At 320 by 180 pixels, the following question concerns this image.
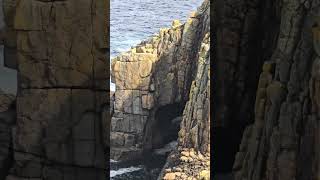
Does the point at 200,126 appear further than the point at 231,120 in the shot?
Yes

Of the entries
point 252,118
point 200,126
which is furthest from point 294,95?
point 200,126

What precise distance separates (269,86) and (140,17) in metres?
4.42

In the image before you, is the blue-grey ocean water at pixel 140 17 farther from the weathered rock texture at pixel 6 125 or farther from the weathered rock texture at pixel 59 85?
the weathered rock texture at pixel 6 125

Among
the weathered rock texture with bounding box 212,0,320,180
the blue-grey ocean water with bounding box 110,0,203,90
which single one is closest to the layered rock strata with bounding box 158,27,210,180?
the blue-grey ocean water with bounding box 110,0,203,90

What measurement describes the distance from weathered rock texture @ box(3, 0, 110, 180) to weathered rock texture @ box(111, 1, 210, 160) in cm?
294

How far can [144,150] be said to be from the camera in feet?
29.9

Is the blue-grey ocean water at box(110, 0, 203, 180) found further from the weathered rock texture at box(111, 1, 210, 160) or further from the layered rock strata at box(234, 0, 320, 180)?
the layered rock strata at box(234, 0, 320, 180)

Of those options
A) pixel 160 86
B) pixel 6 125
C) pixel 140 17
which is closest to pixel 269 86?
pixel 6 125

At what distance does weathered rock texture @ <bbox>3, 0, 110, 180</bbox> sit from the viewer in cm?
449

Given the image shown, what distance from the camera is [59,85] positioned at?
458 centimetres

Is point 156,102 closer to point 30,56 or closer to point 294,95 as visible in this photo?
point 30,56

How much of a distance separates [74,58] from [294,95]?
1.80 metres

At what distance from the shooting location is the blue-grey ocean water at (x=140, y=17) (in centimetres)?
771

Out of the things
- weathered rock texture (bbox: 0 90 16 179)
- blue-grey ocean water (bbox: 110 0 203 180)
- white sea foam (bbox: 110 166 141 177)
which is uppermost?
blue-grey ocean water (bbox: 110 0 203 180)
